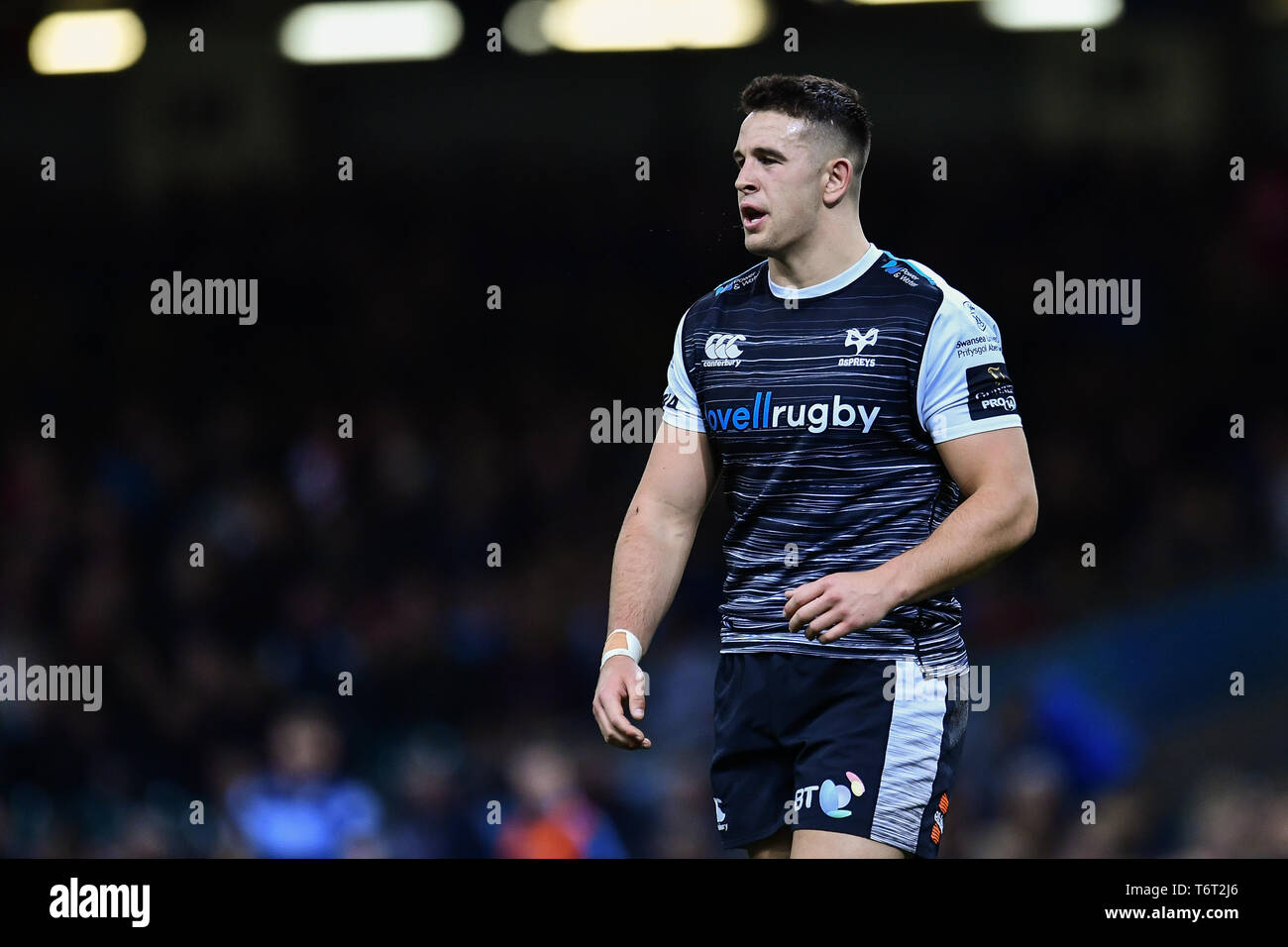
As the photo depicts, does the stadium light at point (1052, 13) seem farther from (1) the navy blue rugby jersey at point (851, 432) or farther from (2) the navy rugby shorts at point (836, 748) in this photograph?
(2) the navy rugby shorts at point (836, 748)

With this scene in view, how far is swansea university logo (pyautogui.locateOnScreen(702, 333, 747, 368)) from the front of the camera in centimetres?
369

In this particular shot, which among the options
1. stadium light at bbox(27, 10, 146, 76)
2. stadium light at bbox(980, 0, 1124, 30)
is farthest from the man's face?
stadium light at bbox(27, 10, 146, 76)

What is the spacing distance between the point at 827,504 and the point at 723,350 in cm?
44

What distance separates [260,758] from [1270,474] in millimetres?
4970

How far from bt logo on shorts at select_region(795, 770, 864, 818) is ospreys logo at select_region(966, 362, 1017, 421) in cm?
81

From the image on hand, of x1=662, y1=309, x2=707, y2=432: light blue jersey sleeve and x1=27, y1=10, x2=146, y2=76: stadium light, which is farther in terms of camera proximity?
x1=27, y1=10, x2=146, y2=76: stadium light

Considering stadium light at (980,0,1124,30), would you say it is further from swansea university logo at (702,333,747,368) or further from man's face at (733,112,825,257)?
swansea university logo at (702,333,747,368)

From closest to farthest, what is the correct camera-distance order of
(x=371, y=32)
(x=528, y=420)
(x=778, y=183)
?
(x=778, y=183) → (x=528, y=420) → (x=371, y=32)

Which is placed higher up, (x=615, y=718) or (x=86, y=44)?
(x=86, y=44)

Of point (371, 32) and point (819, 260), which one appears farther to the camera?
point (371, 32)

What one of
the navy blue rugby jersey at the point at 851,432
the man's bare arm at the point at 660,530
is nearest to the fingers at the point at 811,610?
the navy blue rugby jersey at the point at 851,432

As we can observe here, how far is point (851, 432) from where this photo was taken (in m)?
3.54

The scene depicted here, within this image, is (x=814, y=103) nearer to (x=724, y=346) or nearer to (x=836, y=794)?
(x=724, y=346)

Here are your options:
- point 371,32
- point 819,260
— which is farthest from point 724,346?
point 371,32
